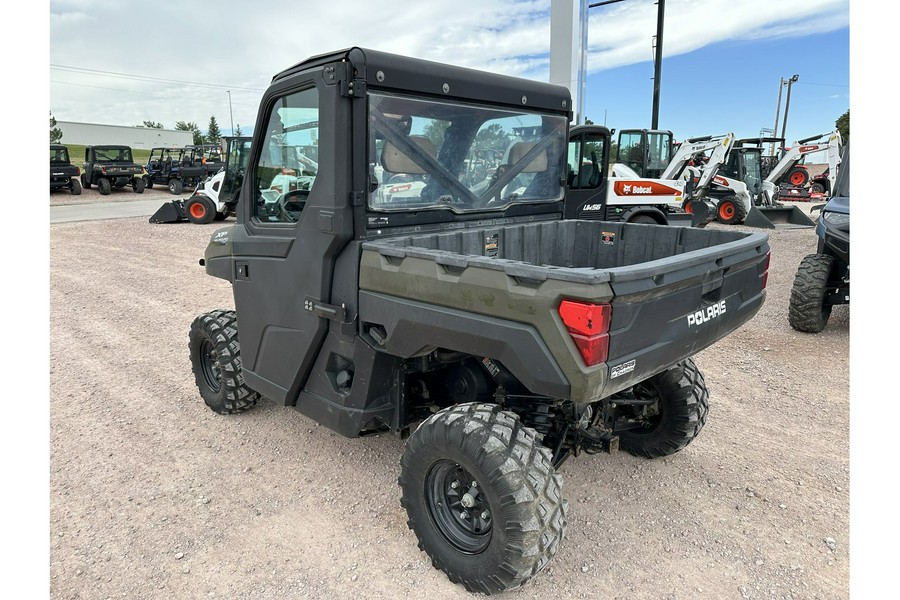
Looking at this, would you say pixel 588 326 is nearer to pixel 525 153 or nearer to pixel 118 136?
pixel 525 153

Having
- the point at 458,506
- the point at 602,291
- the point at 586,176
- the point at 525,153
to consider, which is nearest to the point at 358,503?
the point at 458,506

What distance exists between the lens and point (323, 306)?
3.17 m

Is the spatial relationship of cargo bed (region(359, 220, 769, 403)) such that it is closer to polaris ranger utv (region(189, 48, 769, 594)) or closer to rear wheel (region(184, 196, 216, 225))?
polaris ranger utv (region(189, 48, 769, 594))

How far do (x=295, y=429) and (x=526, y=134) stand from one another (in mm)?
2533

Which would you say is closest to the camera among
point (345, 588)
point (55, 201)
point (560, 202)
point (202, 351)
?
point (345, 588)

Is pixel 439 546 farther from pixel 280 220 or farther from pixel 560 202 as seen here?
pixel 560 202

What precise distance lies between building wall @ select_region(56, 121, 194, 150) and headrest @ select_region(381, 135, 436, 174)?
235 ft

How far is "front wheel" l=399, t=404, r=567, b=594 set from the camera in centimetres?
246

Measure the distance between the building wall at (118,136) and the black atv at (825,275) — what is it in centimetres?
7126

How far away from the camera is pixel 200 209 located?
16.7m

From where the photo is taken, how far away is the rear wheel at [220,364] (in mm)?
4184

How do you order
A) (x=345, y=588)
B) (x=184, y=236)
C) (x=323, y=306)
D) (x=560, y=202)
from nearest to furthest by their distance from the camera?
(x=345, y=588) → (x=323, y=306) → (x=560, y=202) → (x=184, y=236)

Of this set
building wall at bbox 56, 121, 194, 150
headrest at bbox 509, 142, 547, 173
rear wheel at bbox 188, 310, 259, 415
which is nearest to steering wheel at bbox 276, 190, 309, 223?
rear wheel at bbox 188, 310, 259, 415

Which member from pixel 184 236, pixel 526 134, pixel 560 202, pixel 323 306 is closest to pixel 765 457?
pixel 560 202
